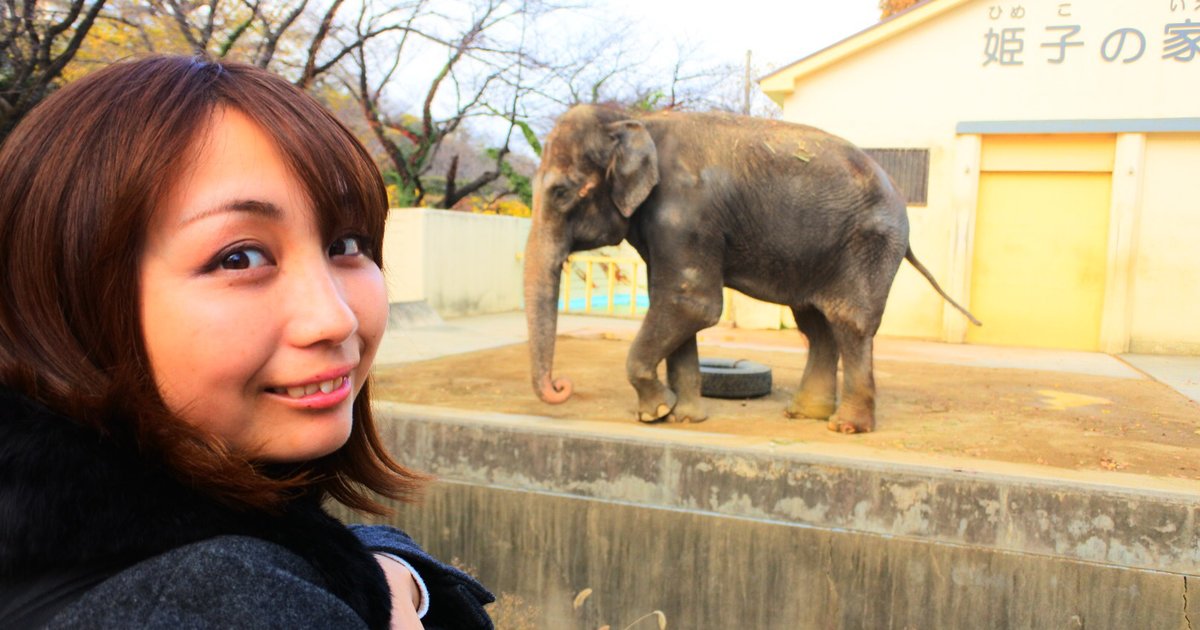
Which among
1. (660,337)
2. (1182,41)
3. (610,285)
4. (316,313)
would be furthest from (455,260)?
(316,313)

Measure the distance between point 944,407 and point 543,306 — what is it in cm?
278

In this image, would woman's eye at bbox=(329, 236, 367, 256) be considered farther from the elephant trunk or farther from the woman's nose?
the elephant trunk

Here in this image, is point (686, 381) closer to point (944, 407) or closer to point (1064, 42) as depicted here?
point (944, 407)

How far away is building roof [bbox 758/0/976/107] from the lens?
10.5 metres

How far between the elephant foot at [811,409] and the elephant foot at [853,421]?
15.7 inches

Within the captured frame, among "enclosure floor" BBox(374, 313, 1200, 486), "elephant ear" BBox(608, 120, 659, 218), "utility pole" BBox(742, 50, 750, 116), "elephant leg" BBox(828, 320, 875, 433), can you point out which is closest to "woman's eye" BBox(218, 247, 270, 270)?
"enclosure floor" BBox(374, 313, 1200, 486)

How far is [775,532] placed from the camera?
373 centimetres

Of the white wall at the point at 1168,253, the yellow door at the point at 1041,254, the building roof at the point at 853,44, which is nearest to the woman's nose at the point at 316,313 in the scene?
the building roof at the point at 853,44

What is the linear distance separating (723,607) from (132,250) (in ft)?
11.0

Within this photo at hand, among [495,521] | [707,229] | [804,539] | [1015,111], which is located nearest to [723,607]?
[804,539]

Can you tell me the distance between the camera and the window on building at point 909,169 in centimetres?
1082

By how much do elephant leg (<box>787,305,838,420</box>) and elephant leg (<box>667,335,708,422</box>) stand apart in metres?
0.66

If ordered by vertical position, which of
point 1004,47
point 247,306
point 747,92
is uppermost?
point 747,92

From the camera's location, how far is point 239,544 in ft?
2.70
